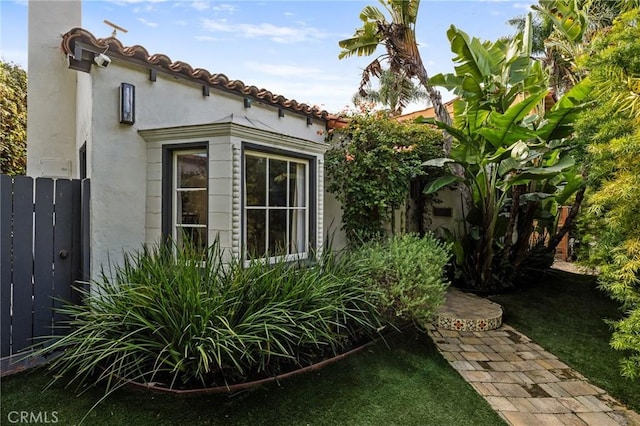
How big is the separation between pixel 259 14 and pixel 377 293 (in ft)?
19.8

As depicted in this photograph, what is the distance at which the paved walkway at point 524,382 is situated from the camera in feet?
9.96

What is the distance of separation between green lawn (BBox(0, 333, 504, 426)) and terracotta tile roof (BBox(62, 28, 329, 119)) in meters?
3.78

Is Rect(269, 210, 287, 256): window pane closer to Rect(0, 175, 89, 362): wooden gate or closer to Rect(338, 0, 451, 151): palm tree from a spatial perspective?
Rect(0, 175, 89, 362): wooden gate

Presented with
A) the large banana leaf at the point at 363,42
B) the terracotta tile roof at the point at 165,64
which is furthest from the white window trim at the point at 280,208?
the large banana leaf at the point at 363,42

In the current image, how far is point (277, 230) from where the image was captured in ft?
17.7

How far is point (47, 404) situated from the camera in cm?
292

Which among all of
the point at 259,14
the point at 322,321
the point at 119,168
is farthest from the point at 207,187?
the point at 259,14

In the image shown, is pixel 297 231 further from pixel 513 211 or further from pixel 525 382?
pixel 513 211

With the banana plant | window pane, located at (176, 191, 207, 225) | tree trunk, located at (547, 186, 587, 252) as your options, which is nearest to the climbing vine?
the banana plant

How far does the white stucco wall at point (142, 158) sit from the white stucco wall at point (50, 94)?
2.92 feet

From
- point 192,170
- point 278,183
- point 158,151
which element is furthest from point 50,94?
point 278,183

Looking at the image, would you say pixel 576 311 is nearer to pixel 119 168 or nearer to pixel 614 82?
pixel 614 82

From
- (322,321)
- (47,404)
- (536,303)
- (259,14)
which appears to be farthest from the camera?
(259,14)

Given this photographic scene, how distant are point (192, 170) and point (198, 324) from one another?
8.40 feet
